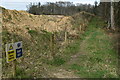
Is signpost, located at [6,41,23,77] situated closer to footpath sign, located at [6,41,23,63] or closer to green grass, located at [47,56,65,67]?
footpath sign, located at [6,41,23,63]

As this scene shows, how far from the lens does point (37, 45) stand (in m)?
9.77

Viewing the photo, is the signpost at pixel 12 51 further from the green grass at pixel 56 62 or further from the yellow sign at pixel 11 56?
the green grass at pixel 56 62

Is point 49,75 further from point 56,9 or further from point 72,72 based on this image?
point 56,9

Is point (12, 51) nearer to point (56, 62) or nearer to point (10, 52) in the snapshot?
point (10, 52)

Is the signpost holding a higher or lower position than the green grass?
higher

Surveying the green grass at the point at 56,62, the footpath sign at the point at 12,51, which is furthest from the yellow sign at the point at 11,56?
the green grass at the point at 56,62

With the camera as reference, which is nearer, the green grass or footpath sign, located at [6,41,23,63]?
footpath sign, located at [6,41,23,63]

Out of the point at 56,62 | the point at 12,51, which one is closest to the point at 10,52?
the point at 12,51

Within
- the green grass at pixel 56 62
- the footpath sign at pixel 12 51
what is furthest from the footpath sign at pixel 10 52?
the green grass at pixel 56 62

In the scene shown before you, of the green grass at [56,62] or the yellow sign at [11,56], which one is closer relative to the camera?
the yellow sign at [11,56]

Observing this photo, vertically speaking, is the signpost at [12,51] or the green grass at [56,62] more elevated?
the signpost at [12,51]

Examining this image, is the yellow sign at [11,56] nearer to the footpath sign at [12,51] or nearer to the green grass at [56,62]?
the footpath sign at [12,51]

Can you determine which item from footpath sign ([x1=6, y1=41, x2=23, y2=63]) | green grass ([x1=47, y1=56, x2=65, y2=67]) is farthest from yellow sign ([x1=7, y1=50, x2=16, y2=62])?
green grass ([x1=47, y1=56, x2=65, y2=67])

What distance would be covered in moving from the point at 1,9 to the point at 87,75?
11.1 m
